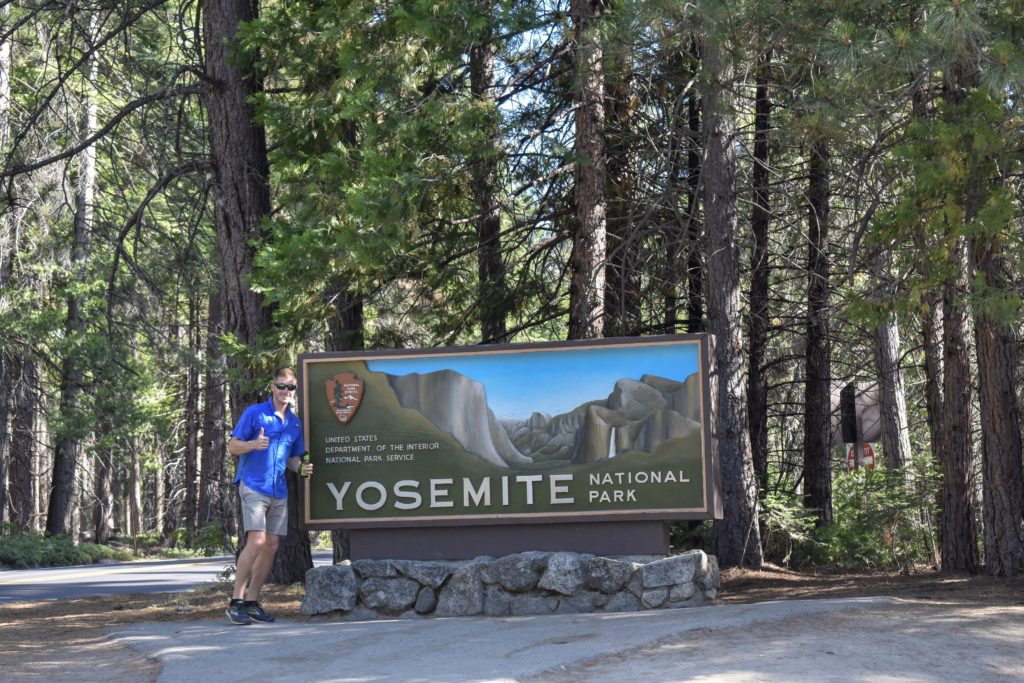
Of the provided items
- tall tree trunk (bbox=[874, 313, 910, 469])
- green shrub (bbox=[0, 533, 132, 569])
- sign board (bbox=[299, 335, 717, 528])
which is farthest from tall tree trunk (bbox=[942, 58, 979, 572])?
green shrub (bbox=[0, 533, 132, 569])

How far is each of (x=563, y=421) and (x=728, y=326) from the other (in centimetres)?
371

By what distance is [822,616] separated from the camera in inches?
305

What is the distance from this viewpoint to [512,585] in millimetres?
9188

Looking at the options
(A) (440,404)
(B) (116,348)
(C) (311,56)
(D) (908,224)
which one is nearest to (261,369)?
(A) (440,404)

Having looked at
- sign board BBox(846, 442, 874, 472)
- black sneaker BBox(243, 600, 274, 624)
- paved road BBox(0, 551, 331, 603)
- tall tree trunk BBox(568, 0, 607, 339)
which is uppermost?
tall tree trunk BBox(568, 0, 607, 339)

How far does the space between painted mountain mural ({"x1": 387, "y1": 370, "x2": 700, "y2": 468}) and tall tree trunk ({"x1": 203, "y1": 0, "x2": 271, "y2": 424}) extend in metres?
2.93

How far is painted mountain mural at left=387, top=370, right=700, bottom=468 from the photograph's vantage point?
9.41m

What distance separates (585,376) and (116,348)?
18.1m

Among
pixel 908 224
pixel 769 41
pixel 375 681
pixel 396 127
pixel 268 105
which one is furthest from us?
pixel 268 105

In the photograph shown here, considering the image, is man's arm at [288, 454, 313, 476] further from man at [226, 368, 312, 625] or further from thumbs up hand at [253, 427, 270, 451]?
thumbs up hand at [253, 427, 270, 451]

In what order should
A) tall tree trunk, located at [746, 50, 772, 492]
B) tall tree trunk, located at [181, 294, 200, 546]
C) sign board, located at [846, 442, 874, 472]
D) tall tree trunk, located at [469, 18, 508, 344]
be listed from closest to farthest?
tall tree trunk, located at [469, 18, 508, 344] → tall tree trunk, located at [746, 50, 772, 492] → sign board, located at [846, 442, 874, 472] → tall tree trunk, located at [181, 294, 200, 546]

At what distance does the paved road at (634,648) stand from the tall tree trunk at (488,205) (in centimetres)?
480

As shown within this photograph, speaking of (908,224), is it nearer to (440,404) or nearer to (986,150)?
(986,150)

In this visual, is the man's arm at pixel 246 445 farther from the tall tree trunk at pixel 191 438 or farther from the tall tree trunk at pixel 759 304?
the tall tree trunk at pixel 191 438
